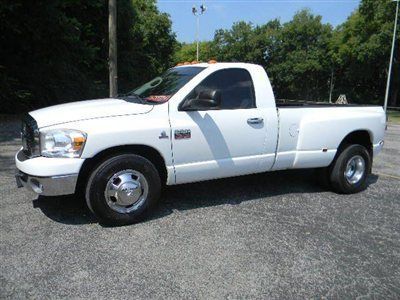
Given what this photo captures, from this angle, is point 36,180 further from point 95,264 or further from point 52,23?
point 52,23

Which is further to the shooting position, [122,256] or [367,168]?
[367,168]

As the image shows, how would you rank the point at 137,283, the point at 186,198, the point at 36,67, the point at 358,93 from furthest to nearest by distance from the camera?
the point at 358,93 → the point at 36,67 → the point at 186,198 → the point at 137,283

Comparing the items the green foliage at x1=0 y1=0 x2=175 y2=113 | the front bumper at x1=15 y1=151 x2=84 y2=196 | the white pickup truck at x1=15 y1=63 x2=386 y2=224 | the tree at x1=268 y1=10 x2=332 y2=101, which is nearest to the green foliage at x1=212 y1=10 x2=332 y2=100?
the tree at x1=268 y1=10 x2=332 y2=101

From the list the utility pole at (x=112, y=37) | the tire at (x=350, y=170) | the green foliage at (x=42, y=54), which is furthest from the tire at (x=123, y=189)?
the green foliage at (x=42, y=54)

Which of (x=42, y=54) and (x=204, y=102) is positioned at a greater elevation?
(x=42, y=54)

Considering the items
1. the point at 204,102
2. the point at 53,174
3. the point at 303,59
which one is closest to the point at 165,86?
the point at 204,102

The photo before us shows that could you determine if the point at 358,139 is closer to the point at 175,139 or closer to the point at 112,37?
the point at 175,139

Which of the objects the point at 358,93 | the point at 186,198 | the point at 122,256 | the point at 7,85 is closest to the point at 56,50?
the point at 7,85

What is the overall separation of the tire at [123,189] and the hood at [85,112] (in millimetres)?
509

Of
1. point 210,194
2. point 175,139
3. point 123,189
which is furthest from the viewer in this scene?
point 210,194

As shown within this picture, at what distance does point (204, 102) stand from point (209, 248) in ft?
5.50

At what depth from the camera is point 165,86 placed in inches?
209

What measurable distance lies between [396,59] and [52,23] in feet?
123

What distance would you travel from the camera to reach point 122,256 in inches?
154
